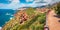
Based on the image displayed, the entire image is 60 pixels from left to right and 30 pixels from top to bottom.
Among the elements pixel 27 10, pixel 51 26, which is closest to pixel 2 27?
pixel 27 10

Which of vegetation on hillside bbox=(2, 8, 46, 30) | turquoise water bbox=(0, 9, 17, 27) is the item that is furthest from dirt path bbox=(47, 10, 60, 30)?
turquoise water bbox=(0, 9, 17, 27)

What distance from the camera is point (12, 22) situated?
1435mm

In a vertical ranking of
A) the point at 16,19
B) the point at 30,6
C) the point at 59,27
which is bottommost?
the point at 59,27

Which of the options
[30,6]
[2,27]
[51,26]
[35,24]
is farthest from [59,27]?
[2,27]

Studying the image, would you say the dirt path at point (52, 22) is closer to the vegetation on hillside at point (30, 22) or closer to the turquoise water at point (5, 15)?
the vegetation on hillside at point (30, 22)

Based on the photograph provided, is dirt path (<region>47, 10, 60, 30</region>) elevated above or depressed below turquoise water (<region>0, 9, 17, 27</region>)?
below

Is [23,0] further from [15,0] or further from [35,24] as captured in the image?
[35,24]

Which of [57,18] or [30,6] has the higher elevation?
[30,6]

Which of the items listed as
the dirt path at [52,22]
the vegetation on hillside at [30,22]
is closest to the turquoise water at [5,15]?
the vegetation on hillside at [30,22]

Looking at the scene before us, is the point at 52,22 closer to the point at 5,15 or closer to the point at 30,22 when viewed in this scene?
the point at 30,22

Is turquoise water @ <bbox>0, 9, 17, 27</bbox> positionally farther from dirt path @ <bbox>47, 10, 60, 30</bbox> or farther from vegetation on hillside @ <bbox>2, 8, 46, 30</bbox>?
dirt path @ <bbox>47, 10, 60, 30</bbox>

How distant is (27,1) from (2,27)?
37 cm

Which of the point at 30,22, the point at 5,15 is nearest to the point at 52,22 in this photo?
the point at 30,22

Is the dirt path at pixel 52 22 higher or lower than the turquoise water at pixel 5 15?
lower
